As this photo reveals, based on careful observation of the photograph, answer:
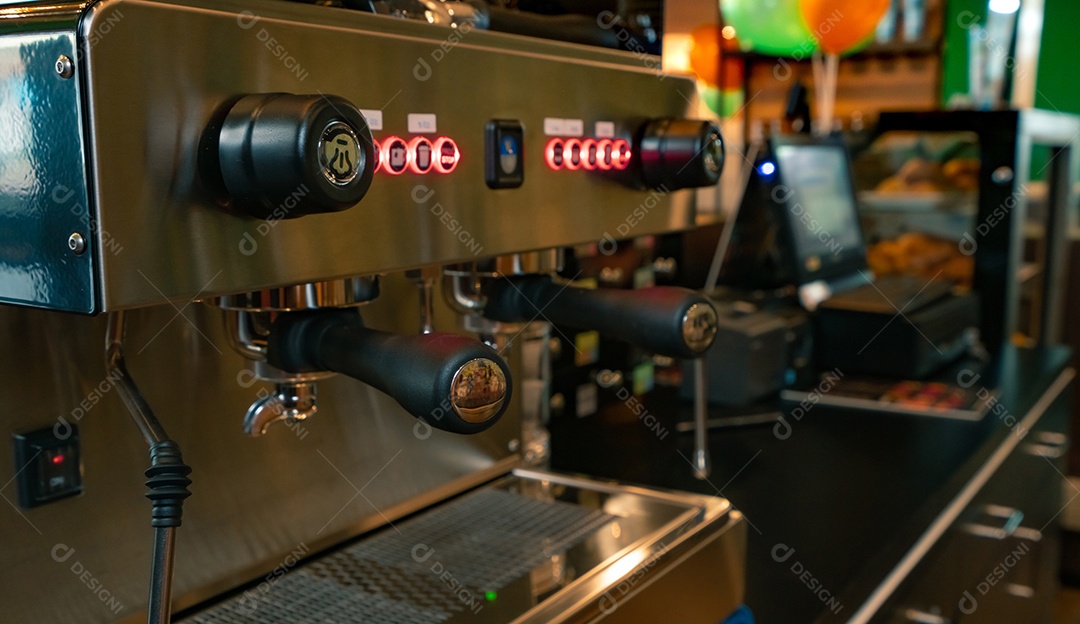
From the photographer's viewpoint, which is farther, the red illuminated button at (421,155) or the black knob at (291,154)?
the red illuminated button at (421,155)

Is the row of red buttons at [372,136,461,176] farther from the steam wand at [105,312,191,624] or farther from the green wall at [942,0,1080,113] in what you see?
the green wall at [942,0,1080,113]

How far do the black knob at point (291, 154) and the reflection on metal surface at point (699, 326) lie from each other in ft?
0.97

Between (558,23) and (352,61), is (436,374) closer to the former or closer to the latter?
(352,61)

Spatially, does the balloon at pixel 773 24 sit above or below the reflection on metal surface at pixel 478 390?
above

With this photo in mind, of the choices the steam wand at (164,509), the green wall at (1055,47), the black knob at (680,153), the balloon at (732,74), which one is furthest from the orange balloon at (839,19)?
the balloon at (732,74)

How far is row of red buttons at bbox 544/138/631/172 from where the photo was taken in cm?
78

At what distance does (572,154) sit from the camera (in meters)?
0.79

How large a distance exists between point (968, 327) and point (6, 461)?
1.89m

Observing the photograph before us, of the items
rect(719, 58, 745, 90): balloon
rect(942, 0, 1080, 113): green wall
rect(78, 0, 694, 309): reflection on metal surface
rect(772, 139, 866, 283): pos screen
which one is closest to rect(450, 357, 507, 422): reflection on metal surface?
rect(78, 0, 694, 309): reflection on metal surface

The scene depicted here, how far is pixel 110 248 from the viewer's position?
0.48 meters

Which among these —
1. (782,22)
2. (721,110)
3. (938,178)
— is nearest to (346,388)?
(782,22)

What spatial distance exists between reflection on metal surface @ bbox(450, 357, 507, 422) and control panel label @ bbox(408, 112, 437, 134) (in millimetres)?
168

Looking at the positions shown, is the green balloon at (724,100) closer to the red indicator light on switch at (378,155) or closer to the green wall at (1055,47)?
the green wall at (1055,47)

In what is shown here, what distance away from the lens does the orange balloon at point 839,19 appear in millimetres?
2232
